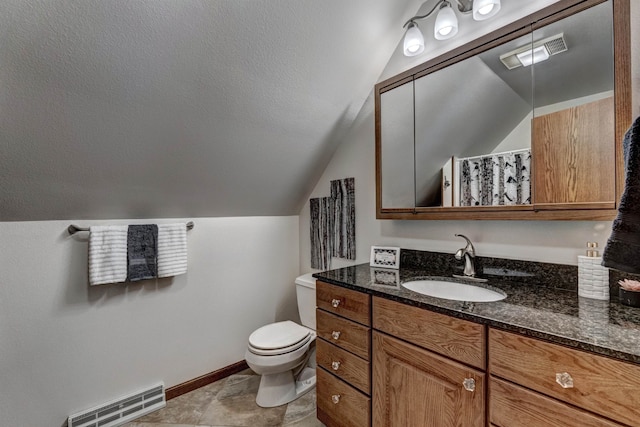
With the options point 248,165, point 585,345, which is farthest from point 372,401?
point 248,165

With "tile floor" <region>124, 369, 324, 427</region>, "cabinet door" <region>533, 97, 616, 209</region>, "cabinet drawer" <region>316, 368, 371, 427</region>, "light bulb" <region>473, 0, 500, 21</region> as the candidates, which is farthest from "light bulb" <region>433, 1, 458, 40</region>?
"tile floor" <region>124, 369, 324, 427</region>

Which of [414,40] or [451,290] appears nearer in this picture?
[451,290]

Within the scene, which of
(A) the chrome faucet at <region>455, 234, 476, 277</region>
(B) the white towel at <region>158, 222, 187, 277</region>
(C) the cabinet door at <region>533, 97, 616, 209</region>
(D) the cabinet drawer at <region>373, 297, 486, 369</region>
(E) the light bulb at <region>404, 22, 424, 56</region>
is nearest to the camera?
(D) the cabinet drawer at <region>373, 297, 486, 369</region>

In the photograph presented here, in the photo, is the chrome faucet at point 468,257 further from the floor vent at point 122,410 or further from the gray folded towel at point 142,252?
the floor vent at point 122,410

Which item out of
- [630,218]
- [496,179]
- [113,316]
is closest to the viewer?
[630,218]

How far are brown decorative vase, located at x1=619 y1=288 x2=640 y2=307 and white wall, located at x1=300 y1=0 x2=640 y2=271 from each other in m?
0.22

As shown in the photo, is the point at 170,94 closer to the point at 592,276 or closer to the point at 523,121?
the point at 523,121

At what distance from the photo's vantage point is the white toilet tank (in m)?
2.12

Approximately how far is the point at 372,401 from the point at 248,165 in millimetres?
1486

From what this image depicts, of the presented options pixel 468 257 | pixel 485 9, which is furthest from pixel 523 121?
pixel 468 257

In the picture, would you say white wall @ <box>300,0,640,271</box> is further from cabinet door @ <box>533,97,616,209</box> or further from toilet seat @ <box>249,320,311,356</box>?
toilet seat @ <box>249,320,311,356</box>

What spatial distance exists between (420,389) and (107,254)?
1.71 m

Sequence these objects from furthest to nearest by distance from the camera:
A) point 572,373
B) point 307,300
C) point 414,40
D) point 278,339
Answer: point 307,300 → point 278,339 → point 414,40 → point 572,373

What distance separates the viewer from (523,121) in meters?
1.26
